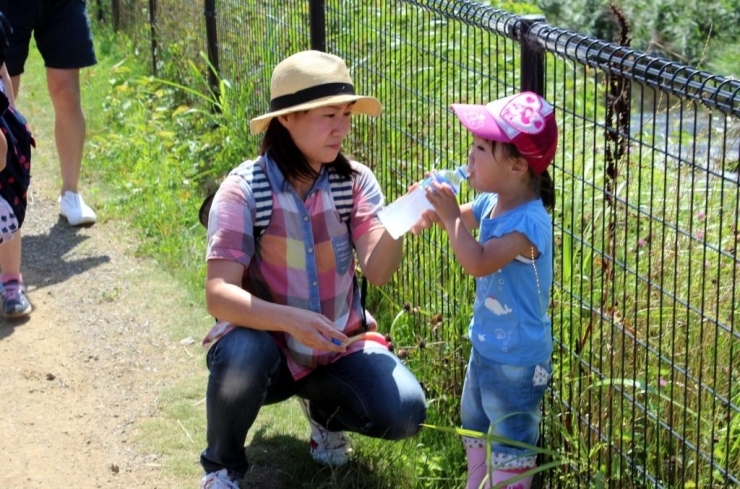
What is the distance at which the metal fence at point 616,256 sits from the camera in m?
2.94

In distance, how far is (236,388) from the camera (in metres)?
3.52

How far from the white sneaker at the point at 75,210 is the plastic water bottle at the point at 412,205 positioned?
11.1 ft

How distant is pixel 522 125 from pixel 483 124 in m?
0.10

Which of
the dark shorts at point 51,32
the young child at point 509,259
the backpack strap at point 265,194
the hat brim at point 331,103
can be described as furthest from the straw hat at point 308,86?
the dark shorts at point 51,32

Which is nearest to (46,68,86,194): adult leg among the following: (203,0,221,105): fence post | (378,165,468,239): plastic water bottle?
(203,0,221,105): fence post

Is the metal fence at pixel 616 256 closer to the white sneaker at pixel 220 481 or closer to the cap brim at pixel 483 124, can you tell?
the cap brim at pixel 483 124

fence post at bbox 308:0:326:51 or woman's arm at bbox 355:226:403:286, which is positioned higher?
fence post at bbox 308:0:326:51

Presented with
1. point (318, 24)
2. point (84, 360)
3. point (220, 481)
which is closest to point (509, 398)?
point (220, 481)

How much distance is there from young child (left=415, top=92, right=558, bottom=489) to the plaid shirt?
48 cm

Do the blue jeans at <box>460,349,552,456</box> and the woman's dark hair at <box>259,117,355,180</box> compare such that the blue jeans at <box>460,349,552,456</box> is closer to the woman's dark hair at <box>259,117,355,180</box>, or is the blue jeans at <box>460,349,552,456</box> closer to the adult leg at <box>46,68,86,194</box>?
the woman's dark hair at <box>259,117,355,180</box>

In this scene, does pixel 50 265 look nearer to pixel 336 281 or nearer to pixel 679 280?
pixel 336 281

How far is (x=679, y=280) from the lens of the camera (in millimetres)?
3615

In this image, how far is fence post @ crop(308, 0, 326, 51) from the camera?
17.5 feet

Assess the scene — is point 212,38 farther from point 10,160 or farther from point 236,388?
point 236,388
